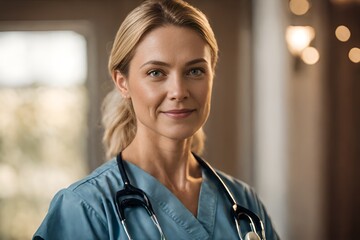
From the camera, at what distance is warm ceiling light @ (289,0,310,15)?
3.61 m

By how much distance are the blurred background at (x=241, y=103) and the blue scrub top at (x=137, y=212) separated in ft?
7.27

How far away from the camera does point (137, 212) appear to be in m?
1.27

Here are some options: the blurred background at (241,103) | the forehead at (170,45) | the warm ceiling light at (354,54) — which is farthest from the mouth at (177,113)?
the warm ceiling light at (354,54)

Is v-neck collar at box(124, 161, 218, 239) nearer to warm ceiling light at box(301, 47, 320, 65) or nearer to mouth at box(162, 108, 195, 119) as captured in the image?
mouth at box(162, 108, 195, 119)

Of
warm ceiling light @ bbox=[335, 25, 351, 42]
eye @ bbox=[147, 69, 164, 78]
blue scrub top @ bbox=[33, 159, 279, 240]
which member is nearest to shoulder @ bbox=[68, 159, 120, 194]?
blue scrub top @ bbox=[33, 159, 279, 240]

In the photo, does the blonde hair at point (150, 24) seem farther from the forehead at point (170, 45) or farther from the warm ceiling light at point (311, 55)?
the warm ceiling light at point (311, 55)

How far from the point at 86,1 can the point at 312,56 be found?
56.3 inches

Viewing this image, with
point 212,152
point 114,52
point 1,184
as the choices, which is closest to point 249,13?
point 212,152

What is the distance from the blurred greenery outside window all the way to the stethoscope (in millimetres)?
2456

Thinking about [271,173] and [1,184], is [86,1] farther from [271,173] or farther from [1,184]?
[271,173]

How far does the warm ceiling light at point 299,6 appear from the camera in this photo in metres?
3.61

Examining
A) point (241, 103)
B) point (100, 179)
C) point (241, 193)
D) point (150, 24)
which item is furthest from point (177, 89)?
point (241, 103)

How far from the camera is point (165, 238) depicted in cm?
127

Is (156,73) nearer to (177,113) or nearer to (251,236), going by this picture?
(177,113)
